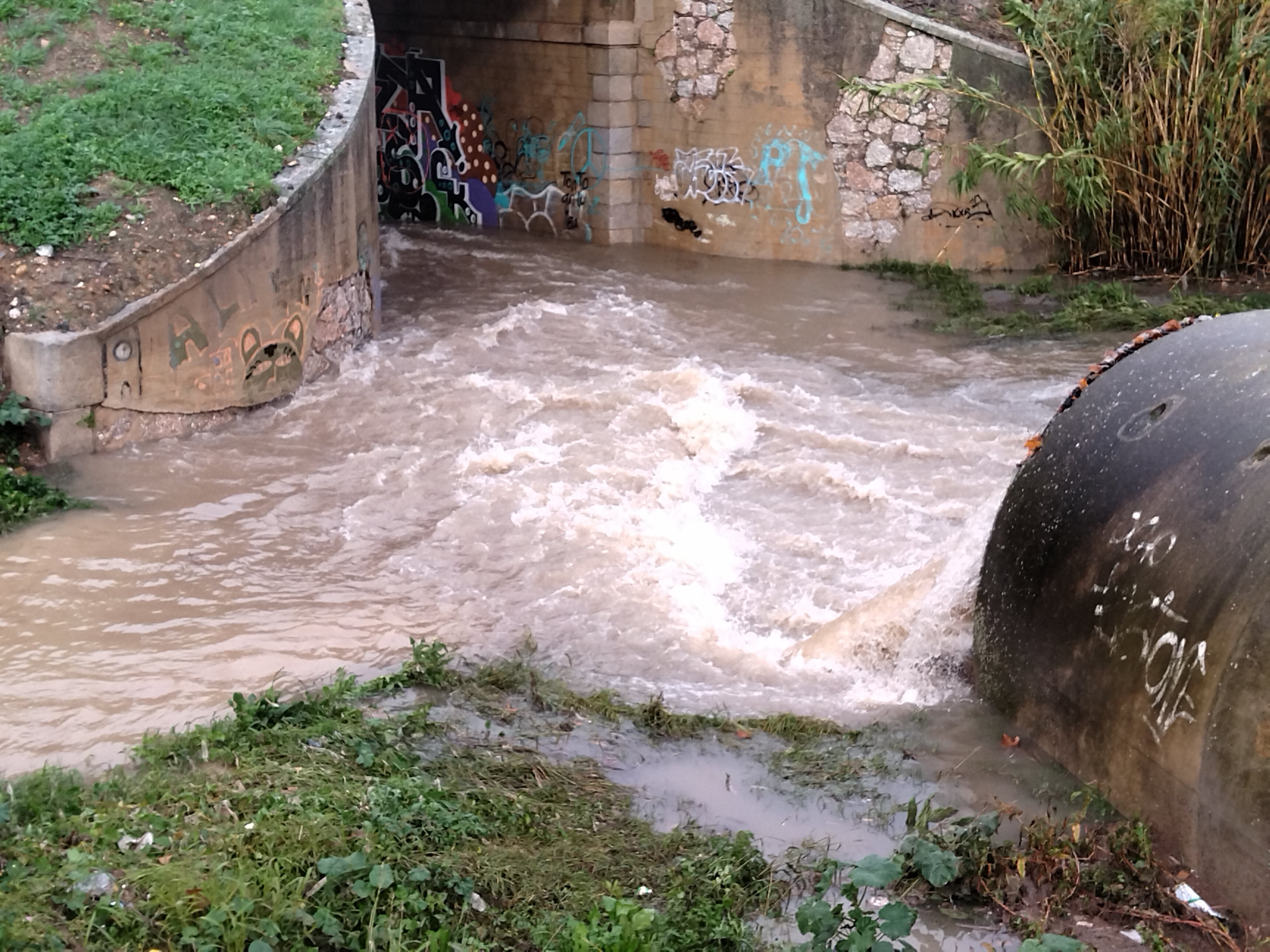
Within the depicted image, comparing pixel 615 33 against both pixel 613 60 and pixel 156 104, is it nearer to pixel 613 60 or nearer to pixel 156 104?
pixel 613 60

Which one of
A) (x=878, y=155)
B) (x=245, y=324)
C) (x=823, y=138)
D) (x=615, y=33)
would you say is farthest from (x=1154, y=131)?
(x=245, y=324)

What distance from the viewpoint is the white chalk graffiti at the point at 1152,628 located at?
15.9ft

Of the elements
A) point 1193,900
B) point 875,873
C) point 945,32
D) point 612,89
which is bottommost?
point 1193,900

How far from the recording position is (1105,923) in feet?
15.4

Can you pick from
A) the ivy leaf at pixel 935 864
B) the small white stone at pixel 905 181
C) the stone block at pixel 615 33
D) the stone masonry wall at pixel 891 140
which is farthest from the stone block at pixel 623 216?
the ivy leaf at pixel 935 864

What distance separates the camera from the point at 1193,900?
15.4ft

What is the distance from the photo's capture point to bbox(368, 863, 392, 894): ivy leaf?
14.5ft

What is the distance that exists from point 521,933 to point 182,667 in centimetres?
310

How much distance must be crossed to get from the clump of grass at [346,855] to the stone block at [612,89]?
12755 millimetres

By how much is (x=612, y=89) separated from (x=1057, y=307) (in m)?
6.60

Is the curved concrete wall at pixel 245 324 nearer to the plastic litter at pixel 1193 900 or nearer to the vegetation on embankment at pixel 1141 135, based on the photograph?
the vegetation on embankment at pixel 1141 135

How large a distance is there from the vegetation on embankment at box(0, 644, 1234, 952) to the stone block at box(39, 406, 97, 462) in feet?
14.4

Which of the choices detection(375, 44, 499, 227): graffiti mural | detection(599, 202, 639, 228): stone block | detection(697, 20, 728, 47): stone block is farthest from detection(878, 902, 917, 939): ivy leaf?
detection(375, 44, 499, 227): graffiti mural

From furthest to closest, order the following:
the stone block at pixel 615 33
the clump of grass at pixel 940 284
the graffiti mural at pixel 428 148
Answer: the graffiti mural at pixel 428 148 → the stone block at pixel 615 33 → the clump of grass at pixel 940 284
